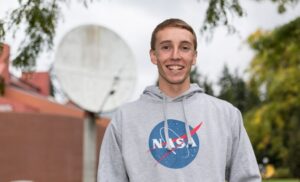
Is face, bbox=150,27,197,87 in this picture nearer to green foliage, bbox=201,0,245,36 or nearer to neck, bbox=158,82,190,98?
neck, bbox=158,82,190,98

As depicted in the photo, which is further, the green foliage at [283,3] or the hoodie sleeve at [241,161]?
the green foliage at [283,3]

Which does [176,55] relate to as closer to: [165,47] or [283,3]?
[165,47]

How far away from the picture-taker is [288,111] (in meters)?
24.7

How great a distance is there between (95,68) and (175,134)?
13.7 m

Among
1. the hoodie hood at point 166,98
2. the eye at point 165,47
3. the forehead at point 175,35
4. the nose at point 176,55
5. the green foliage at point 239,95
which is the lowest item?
the hoodie hood at point 166,98

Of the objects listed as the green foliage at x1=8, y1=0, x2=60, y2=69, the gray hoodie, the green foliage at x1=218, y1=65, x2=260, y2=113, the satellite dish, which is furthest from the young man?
the green foliage at x1=218, y1=65, x2=260, y2=113

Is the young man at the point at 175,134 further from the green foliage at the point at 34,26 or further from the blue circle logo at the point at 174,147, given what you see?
the green foliage at the point at 34,26

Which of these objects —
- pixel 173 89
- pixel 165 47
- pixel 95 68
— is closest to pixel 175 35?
pixel 165 47

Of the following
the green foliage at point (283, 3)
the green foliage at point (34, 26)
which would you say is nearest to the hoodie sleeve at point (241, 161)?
the green foliage at point (34, 26)

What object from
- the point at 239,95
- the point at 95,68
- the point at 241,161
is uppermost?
the point at 239,95

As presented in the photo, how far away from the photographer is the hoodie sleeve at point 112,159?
2084 mm

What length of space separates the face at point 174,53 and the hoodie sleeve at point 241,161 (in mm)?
255

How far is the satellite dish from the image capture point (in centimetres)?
1490

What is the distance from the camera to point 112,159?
210cm
